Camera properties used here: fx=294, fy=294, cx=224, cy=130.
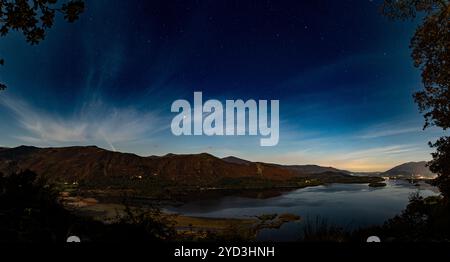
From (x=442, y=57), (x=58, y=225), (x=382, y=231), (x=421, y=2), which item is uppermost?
(x=421, y=2)

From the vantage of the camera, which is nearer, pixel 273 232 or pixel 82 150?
pixel 273 232

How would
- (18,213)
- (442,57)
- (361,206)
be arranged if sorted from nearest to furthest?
(18,213) < (442,57) < (361,206)

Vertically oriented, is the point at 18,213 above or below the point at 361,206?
above

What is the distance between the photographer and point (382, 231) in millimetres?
8633

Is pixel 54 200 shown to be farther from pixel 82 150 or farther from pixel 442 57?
pixel 82 150

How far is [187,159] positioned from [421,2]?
126 metres
